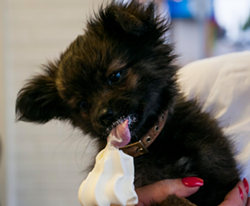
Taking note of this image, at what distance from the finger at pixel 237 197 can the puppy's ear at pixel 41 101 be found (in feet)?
3.20

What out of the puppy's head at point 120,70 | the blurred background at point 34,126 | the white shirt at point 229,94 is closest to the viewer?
the puppy's head at point 120,70

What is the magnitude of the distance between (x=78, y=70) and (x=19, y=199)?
2574 millimetres

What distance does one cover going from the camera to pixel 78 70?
45.7 inches

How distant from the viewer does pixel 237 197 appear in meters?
1.14

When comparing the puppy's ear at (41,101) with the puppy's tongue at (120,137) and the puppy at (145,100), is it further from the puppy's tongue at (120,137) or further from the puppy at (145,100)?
the puppy's tongue at (120,137)

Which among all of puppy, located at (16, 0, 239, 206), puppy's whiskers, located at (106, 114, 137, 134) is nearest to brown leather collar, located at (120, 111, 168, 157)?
puppy, located at (16, 0, 239, 206)

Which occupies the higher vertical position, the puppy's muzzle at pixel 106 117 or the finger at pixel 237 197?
the puppy's muzzle at pixel 106 117

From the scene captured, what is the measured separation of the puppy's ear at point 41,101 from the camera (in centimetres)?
145

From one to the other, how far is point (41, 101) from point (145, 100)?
657 millimetres

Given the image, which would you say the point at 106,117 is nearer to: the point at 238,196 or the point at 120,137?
the point at 120,137

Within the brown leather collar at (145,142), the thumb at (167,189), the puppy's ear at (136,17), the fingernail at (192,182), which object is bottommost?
the thumb at (167,189)

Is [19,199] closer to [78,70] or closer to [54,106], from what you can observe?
[54,106]

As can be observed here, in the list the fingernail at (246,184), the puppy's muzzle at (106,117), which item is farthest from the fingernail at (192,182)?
the puppy's muzzle at (106,117)

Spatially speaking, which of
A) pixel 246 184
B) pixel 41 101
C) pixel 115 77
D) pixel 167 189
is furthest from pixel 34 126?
pixel 246 184
